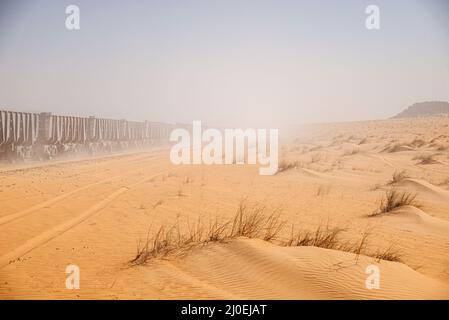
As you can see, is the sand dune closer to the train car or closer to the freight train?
the train car

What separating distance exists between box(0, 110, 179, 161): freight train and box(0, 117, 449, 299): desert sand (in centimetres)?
421

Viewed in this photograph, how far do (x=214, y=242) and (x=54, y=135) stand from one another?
15.7 meters

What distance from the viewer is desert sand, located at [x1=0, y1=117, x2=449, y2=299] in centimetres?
326

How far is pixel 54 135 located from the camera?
17438 millimetres

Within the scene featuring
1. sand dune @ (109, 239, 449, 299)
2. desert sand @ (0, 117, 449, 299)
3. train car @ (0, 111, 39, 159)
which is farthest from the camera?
train car @ (0, 111, 39, 159)

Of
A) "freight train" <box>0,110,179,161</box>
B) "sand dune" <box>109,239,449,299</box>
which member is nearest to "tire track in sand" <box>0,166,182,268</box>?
"sand dune" <box>109,239,449,299</box>

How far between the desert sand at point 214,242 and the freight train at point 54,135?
421 cm

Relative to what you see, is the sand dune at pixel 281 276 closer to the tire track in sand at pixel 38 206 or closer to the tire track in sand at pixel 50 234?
the tire track in sand at pixel 50 234

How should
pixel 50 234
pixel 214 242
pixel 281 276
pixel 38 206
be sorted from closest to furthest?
1. pixel 281 276
2. pixel 214 242
3. pixel 50 234
4. pixel 38 206

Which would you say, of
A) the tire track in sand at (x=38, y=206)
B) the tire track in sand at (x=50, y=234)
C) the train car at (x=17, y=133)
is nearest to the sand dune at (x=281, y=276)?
the tire track in sand at (x=50, y=234)

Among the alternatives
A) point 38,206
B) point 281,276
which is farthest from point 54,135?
point 281,276

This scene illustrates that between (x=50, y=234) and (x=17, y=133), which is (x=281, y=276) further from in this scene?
(x=17, y=133)
